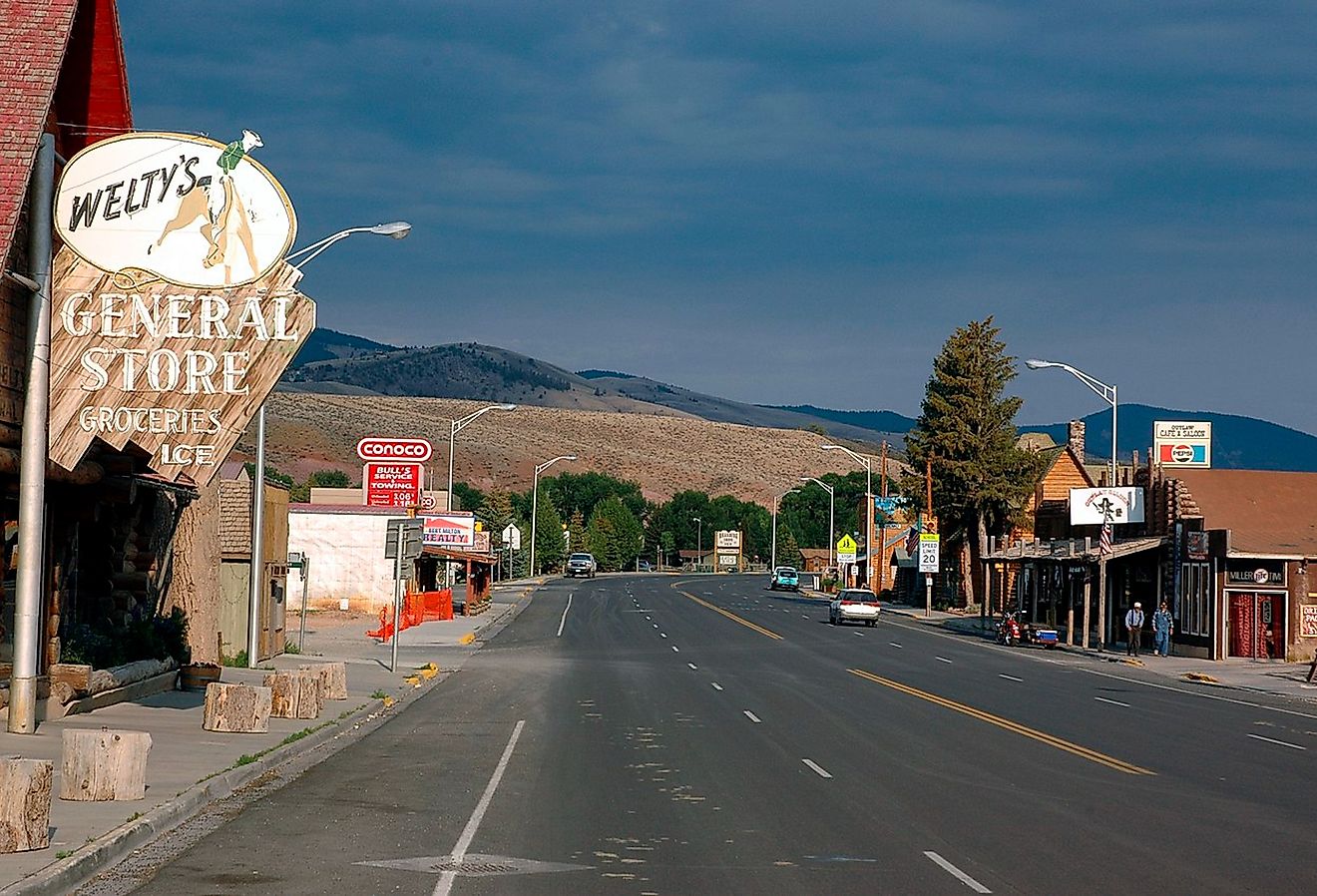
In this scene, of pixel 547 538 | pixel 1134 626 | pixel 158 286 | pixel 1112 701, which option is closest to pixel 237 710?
pixel 158 286

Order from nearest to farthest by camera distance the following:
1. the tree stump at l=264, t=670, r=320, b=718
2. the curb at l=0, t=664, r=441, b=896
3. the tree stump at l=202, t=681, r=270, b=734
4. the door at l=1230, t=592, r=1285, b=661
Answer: the curb at l=0, t=664, r=441, b=896 → the tree stump at l=202, t=681, r=270, b=734 → the tree stump at l=264, t=670, r=320, b=718 → the door at l=1230, t=592, r=1285, b=661

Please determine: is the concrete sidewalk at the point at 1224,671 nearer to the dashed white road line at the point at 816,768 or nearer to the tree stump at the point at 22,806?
the dashed white road line at the point at 816,768

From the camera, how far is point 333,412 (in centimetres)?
18712

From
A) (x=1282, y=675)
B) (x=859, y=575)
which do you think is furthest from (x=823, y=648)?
(x=859, y=575)

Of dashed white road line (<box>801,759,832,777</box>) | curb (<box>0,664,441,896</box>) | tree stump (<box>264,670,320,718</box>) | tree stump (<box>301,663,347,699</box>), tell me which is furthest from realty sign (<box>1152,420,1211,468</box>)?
curb (<box>0,664,441,896</box>)

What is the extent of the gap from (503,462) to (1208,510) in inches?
5546

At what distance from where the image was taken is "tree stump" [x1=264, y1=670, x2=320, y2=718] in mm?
23016

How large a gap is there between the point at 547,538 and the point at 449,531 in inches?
3416

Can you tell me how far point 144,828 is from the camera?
12727 mm

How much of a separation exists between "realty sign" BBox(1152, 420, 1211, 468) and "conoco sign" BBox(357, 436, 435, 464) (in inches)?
1110

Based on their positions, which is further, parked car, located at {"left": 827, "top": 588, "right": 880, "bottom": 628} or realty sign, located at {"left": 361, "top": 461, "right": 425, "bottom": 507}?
parked car, located at {"left": 827, "top": 588, "right": 880, "bottom": 628}

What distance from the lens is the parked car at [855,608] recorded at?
64000 mm

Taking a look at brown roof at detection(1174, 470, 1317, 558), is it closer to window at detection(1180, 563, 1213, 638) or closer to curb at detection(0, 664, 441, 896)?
window at detection(1180, 563, 1213, 638)

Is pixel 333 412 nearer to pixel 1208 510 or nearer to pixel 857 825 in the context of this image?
pixel 1208 510
